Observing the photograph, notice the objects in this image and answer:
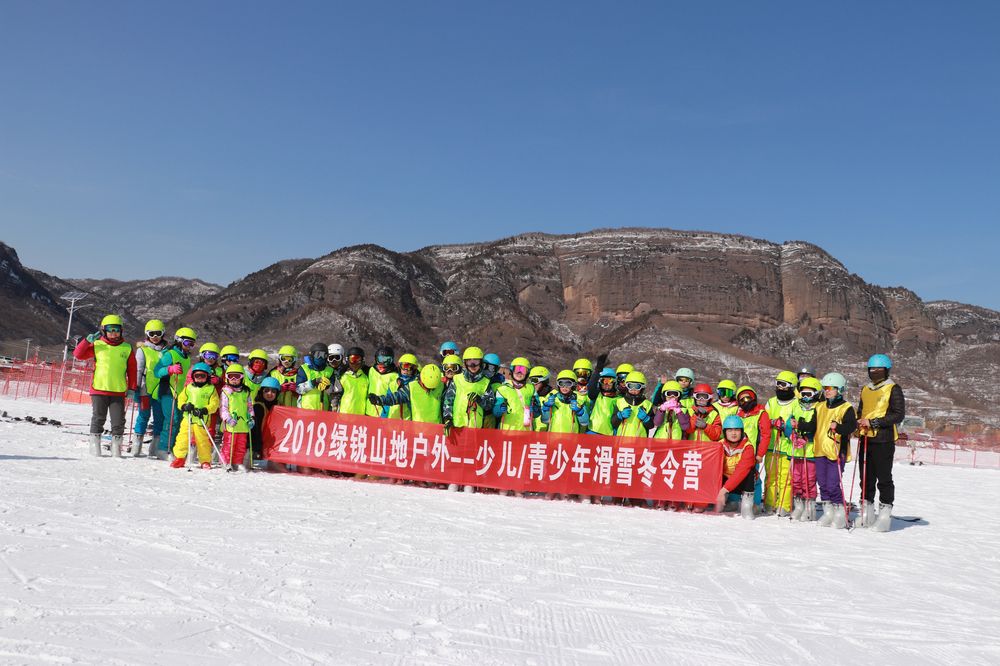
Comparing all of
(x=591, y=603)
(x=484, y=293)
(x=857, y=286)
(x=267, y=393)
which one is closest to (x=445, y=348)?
(x=267, y=393)

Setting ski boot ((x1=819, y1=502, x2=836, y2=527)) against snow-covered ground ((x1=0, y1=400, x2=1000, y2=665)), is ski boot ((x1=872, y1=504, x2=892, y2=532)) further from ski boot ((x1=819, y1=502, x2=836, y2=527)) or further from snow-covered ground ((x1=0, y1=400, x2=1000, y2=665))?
ski boot ((x1=819, y1=502, x2=836, y2=527))

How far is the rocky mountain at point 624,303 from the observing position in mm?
88375

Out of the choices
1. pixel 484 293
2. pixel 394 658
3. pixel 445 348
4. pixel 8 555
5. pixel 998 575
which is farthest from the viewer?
pixel 484 293

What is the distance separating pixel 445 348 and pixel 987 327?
152 m

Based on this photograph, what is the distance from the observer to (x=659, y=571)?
5367mm

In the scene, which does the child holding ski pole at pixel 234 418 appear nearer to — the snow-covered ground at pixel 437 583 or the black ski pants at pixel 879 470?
the snow-covered ground at pixel 437 583

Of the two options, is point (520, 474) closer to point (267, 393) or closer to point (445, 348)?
point (445, 348)

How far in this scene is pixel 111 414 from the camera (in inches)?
389

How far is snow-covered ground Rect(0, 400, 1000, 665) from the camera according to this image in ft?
10.9

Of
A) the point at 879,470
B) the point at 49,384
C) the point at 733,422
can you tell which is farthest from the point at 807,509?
the point at 49,384

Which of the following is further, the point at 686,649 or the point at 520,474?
the point at 520,474

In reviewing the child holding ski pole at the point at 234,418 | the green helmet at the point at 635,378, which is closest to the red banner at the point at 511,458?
the child holding ski pole at the point at 234,418

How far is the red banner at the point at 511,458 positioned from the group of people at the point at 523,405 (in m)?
0.25

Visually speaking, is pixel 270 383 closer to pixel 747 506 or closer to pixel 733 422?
pixel 733 422
